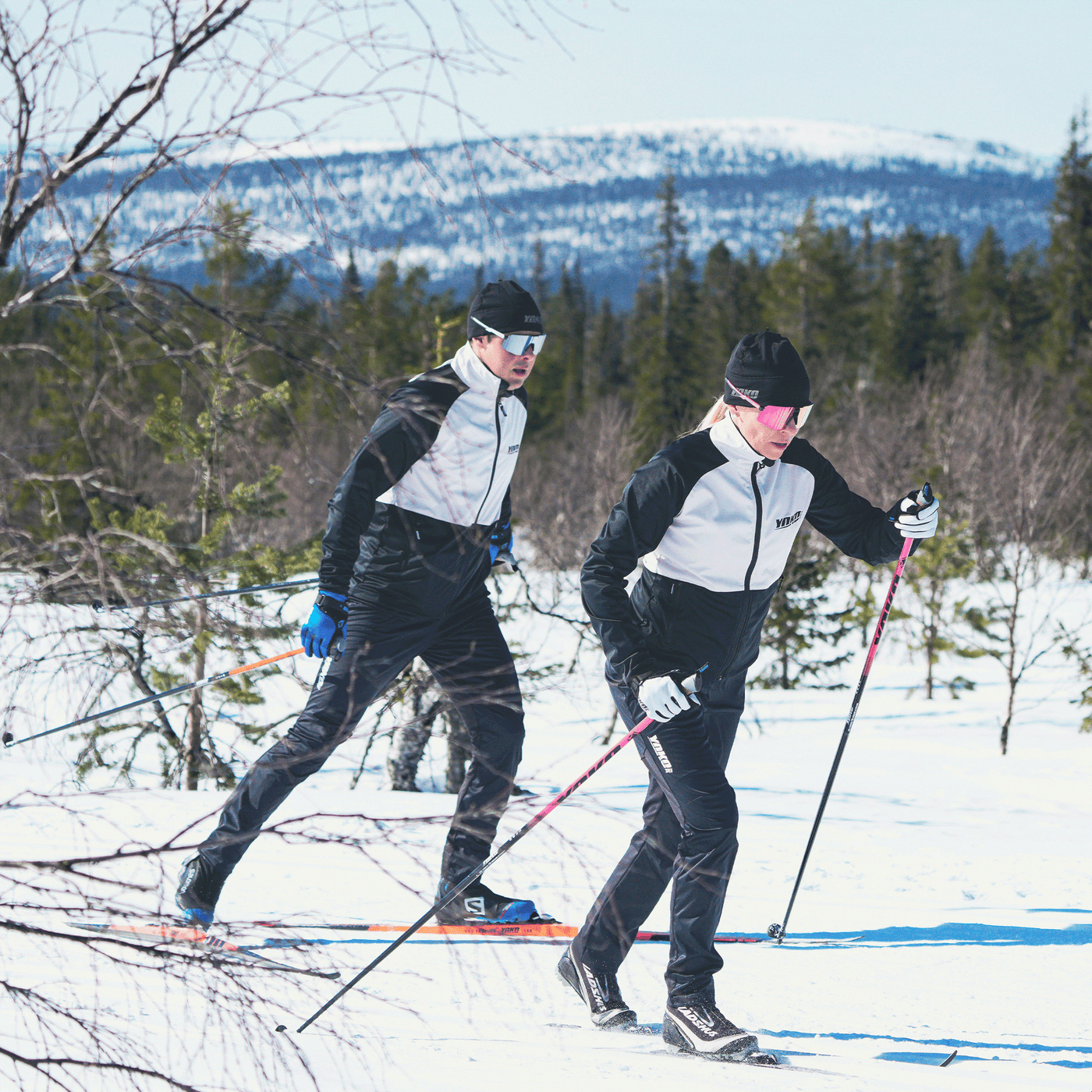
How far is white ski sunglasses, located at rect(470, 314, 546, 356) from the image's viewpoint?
11.3 feet

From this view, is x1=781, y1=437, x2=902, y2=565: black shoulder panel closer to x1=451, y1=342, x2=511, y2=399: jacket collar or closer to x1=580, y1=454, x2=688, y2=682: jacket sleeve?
x1=580, y1=454, x2=688, y2=682: jacket sleeve

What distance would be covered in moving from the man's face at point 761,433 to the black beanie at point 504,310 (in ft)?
2.59

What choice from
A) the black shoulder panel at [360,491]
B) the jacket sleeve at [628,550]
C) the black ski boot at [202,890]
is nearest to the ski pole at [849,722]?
the jacket sleeve at [628,550]

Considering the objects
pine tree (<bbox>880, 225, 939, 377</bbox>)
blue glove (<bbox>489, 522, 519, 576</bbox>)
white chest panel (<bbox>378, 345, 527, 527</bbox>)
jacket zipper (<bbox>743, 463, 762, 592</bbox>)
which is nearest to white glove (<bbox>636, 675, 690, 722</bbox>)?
jacket zipper (<bbox>743, 463, 762, 592</bbox>)

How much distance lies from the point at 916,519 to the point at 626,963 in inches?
67.6

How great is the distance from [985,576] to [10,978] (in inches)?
490

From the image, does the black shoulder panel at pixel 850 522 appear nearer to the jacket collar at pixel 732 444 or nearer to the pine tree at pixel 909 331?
the jacket collar at pixel 732 444

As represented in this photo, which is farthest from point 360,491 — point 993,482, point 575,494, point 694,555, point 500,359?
point 575,494

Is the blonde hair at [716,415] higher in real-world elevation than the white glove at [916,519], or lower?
higher

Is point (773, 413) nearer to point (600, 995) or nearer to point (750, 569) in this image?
point (750, 569)

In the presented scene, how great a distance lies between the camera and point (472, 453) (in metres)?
3.48

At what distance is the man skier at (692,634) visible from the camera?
291 cm

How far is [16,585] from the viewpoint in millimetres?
1729

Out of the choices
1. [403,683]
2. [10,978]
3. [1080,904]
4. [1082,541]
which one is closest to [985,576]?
[403,683]
